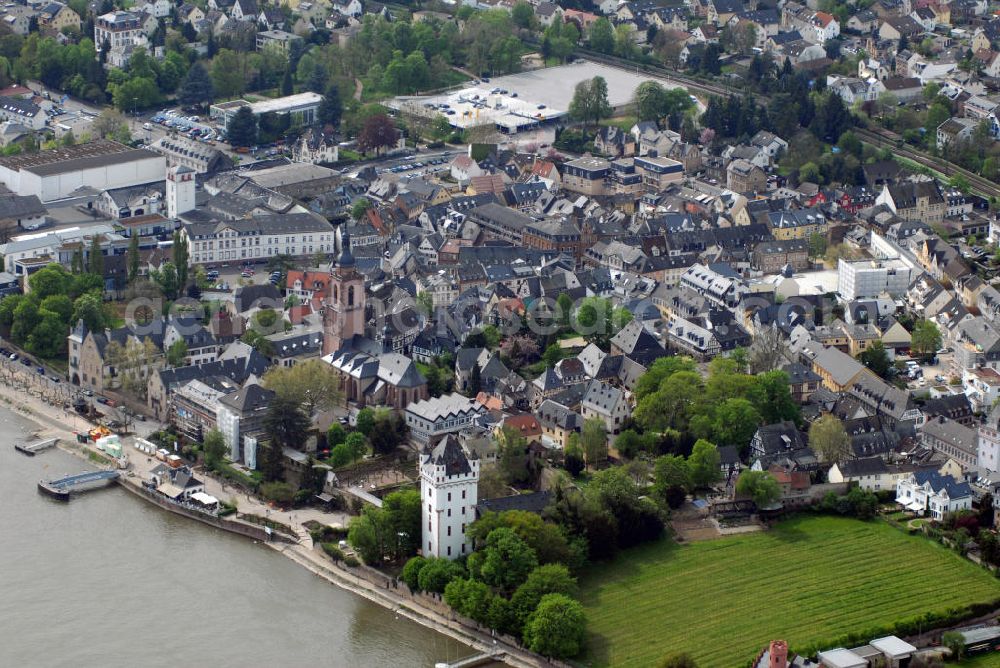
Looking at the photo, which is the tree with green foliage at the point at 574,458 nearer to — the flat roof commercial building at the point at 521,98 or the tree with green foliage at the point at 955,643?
the tree with green foliage at the point at 955,643

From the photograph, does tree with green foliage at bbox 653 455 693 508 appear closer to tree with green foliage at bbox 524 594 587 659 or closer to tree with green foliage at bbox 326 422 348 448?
tree with green foliage at bbox 524 594 587 659

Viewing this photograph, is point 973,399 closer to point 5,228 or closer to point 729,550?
point 729,550

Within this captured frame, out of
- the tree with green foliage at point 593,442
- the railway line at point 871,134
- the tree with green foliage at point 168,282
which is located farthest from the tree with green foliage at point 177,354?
the railway line at point 871,134

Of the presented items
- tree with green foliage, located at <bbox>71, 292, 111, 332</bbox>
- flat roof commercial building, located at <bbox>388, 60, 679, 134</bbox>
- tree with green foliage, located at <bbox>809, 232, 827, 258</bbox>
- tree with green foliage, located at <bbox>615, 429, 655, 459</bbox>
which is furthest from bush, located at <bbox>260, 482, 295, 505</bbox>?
flat roof commercial building, located at <bbox>388, 60, 679, 134</bbox>

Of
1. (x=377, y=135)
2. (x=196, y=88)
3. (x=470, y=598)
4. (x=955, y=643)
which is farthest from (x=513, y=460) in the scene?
(x=196, y=88)

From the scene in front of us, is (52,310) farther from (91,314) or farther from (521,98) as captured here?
(521,98)

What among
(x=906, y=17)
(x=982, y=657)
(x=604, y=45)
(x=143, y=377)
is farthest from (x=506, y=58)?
(x=982, y=657)
